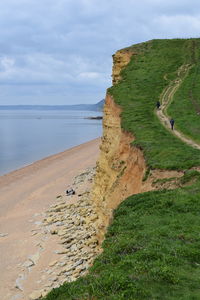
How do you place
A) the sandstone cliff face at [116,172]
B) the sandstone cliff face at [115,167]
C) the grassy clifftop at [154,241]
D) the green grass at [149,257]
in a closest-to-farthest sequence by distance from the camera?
the green grass at [149,257] → the grassy clifftop at [154,241] → the sandstone cliff face at [116,172] → the sandstone cliff face at [115,167]

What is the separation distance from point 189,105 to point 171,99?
2560 mm

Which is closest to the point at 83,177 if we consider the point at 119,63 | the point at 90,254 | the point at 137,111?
the point at 119,63

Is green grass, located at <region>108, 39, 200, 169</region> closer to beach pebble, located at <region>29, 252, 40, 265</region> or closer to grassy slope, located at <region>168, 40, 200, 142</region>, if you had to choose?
grassy slope, located at <region>168, 40, 200, 142</region>

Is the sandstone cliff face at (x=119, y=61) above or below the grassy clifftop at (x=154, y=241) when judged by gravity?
above

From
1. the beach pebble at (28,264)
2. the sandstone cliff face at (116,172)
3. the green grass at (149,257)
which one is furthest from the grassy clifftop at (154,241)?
the beach pebble at (28,264)

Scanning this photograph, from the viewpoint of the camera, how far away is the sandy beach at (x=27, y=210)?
2159 cm

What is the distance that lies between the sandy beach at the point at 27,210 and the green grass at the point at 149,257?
10042 mm

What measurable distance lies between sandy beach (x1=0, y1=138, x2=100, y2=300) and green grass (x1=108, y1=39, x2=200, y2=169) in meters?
10.4

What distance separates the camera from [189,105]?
37062 millimetres

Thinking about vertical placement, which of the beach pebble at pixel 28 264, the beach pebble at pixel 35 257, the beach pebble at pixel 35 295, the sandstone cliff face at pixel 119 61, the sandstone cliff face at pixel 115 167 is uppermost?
the sandstone cliff face at pixel 119 61

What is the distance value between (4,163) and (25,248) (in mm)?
48296

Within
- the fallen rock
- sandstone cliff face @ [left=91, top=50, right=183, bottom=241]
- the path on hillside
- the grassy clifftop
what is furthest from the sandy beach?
the path on hillside

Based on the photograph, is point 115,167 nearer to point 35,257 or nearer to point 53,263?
point 53,263

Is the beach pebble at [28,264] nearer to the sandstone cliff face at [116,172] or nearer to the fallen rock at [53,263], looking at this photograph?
the fallen rock at [53,263]
